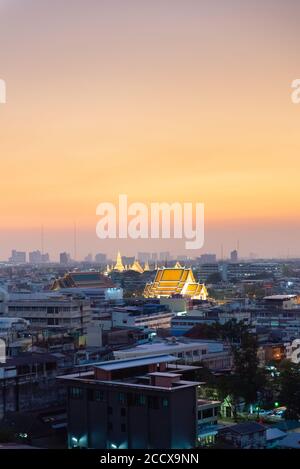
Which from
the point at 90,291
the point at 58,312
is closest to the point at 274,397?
the point at 58,312

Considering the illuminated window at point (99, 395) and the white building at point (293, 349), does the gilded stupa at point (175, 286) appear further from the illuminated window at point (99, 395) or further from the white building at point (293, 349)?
the illuminated window at point (99, 395)

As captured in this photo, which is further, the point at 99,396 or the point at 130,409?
the point at 99,396

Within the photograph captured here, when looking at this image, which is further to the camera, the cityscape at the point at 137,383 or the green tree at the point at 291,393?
the green tree at the point at 291,393

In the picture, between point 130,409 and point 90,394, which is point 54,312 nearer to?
point 90,394

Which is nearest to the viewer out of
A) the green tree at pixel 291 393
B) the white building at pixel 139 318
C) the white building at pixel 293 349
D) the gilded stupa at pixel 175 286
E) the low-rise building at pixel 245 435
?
the low-rise building at pixel 245 435

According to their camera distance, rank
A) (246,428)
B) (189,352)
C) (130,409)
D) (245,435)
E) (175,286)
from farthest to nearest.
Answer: (175,286) → (189,352) → (246,428) → (245,435) → (130,409)

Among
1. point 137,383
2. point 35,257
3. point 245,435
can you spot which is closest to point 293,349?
point 245,435

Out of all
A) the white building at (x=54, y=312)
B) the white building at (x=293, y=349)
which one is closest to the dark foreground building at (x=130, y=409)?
the white building at (x=293, y=349)
